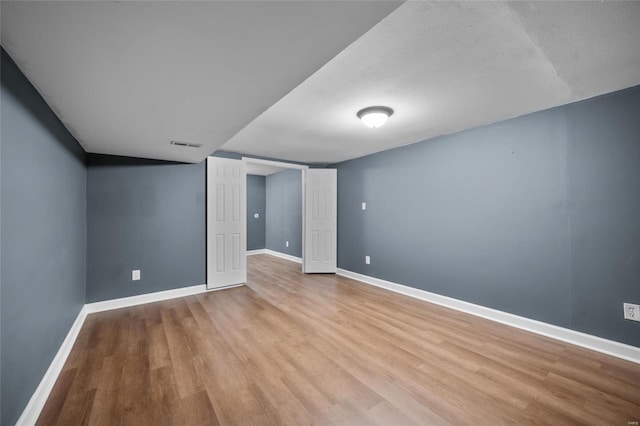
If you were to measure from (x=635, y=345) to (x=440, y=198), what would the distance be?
206cm

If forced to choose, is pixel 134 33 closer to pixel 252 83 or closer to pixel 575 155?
pixel 252 83

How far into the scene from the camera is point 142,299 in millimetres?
3273

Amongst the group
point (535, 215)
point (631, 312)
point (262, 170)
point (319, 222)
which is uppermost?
point (262, 170)

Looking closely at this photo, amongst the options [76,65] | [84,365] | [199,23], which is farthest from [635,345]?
[84,365]

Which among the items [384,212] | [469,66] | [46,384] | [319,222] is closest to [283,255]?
[319,222]

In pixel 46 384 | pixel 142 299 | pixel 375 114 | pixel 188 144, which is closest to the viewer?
pixel 46 384

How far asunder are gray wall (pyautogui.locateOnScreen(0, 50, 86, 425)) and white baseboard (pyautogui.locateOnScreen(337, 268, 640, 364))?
3.73 metres

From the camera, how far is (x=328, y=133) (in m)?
3.17

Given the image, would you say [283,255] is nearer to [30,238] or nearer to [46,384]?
[46,384]

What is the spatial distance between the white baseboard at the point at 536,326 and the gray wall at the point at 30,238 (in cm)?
373

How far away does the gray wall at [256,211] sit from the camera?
7070mm

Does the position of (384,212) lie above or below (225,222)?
above

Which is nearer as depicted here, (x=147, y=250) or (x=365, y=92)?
(x=365, y=92)

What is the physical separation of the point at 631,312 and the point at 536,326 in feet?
2.24
